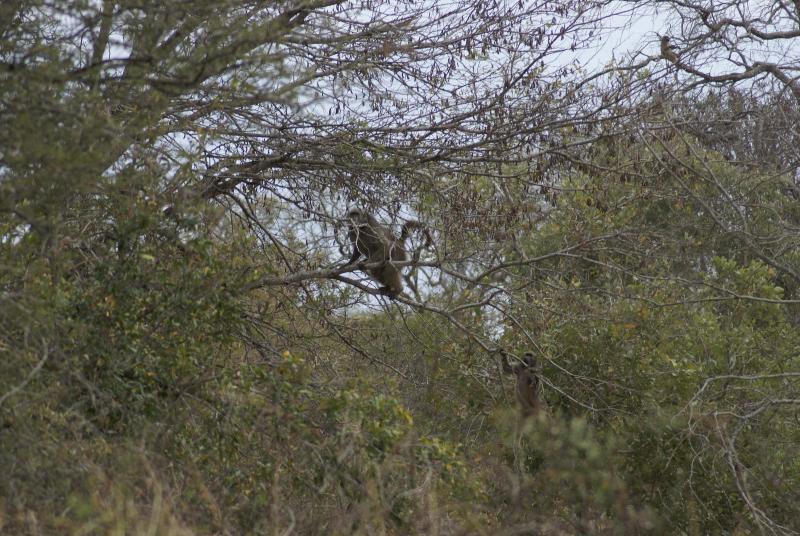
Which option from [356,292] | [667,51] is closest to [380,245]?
[356,292]

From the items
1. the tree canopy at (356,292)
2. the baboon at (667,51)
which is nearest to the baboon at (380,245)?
the tree canopy at (356,292)

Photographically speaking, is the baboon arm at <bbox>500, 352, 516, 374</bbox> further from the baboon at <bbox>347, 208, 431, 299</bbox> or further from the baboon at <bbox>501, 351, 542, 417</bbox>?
the baboon at <bbox>347, 208, 431, 299</bbox>

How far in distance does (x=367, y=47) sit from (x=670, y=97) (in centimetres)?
265

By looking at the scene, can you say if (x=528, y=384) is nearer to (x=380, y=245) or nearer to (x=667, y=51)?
(x=380, y=245)

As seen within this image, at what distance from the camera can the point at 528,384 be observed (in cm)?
830

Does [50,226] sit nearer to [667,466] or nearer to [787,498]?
[667,466]

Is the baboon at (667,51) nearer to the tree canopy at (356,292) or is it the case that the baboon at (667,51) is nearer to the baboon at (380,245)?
the tree canopy at (356,292)

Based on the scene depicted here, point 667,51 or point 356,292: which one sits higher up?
point 667,51

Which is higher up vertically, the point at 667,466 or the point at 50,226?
the point at 50,226

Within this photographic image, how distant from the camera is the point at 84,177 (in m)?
4.51

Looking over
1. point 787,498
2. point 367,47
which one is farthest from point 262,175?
point 787,498

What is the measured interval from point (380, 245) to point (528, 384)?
204 centimetres

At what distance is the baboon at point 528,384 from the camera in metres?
8.05

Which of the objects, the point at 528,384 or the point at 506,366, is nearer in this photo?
the point at 528,384
